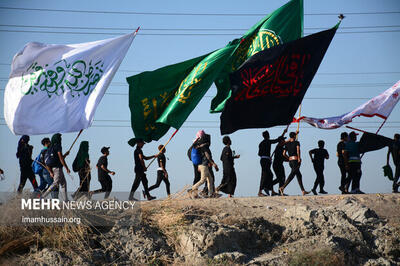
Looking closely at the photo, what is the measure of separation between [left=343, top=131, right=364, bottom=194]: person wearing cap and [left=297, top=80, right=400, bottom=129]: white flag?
721 millimetres

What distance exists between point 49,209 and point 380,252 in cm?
605

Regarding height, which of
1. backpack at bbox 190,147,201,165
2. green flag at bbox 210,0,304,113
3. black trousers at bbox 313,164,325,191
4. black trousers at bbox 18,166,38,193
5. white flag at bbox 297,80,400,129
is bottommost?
black trousers at bbox 313,164,325,191

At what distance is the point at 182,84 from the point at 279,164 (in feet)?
10.5

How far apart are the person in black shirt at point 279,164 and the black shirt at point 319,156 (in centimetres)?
87

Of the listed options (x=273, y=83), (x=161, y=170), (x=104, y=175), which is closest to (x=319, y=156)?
(x=273, y=83)

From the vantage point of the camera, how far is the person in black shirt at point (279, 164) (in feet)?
49.9

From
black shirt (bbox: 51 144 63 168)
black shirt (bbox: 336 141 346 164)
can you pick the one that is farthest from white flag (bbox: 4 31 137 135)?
black shirt (bbox: 336 141 346 164)

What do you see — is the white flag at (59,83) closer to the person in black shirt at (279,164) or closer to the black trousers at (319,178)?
the person in black shirt at (279,164)

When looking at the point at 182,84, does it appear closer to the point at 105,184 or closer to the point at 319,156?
the point at 105,184

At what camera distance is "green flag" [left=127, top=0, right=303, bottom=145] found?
1367 cm

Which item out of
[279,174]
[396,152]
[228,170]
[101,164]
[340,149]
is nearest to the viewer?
[101,164]

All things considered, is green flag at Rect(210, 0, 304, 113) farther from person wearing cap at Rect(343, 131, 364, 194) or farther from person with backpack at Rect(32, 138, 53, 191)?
person with backpack at Rect(32, 138, 53, 191)

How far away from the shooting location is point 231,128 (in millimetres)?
13250

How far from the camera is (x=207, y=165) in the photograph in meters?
14.4
